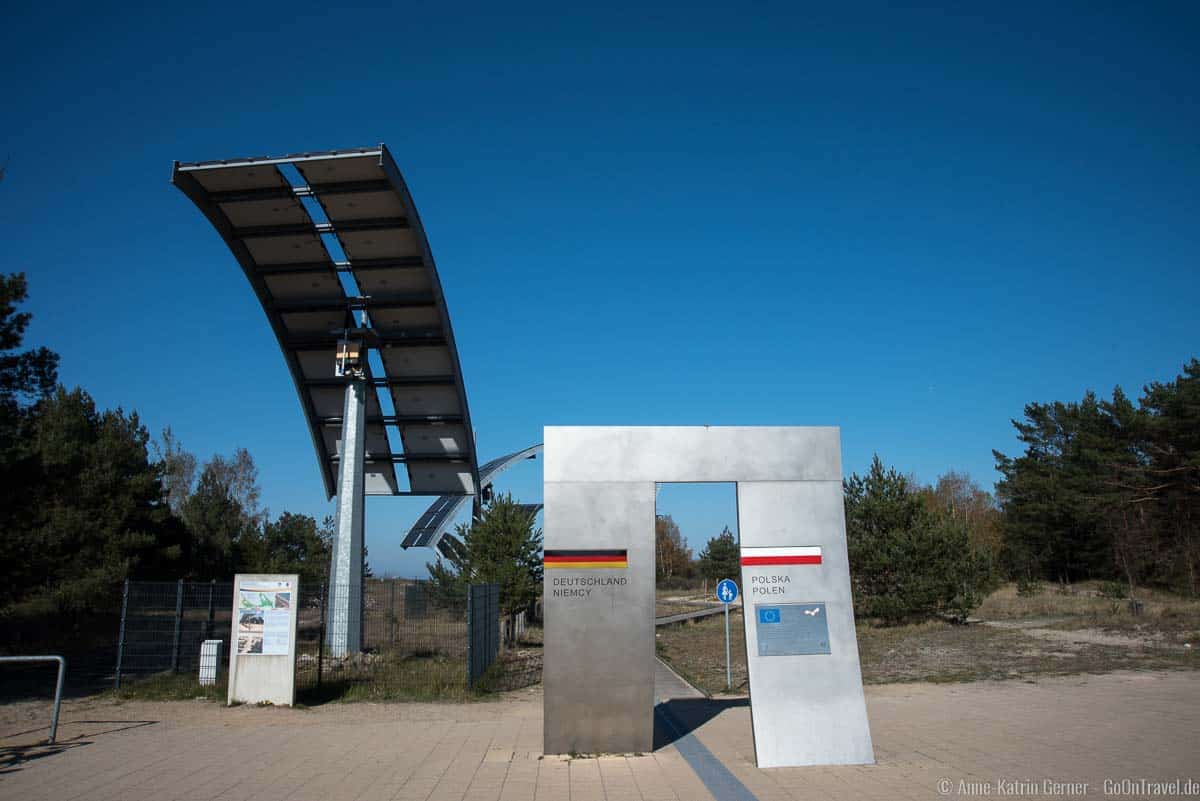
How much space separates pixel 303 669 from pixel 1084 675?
56.1 ft

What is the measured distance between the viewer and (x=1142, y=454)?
39812 mm

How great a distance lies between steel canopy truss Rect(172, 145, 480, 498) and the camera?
17031mm

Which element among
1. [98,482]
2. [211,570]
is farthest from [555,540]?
[211,570]

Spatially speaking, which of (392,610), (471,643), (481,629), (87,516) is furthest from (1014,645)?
(87,516)

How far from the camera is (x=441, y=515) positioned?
44.4 m

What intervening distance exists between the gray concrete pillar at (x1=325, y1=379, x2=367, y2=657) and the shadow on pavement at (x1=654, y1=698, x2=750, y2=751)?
8.24m

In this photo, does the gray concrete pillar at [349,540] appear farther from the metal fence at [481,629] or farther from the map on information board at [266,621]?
the map on information board at [266,621]

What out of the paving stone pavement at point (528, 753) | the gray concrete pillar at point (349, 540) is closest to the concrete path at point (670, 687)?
the paving stone pavement at point (528, 753)

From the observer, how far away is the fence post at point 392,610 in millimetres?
18953

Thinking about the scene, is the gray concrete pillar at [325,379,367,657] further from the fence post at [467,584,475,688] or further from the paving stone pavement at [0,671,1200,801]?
the paving stone pavement at [0,671,1200,801]

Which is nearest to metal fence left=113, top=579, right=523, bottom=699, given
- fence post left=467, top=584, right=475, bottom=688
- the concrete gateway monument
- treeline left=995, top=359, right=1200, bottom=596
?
fence post left=467, top=584, right=475, bottom=688

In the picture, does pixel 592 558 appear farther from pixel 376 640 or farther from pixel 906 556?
pixel 906 556

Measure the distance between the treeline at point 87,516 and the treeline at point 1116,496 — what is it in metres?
38.8

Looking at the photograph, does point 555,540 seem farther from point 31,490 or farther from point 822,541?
point 31,490
